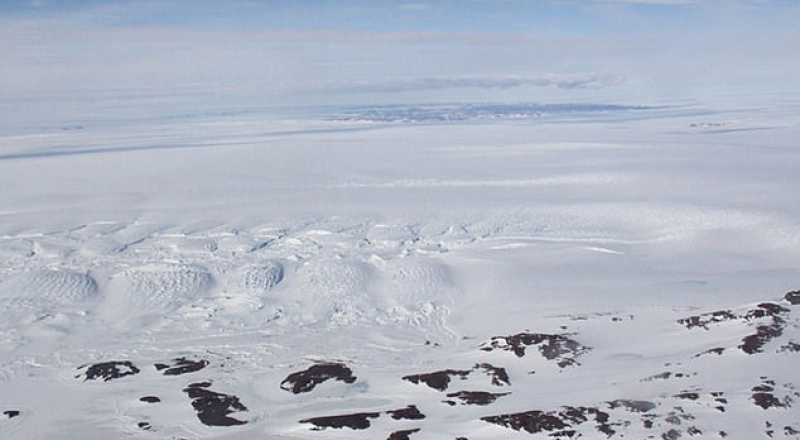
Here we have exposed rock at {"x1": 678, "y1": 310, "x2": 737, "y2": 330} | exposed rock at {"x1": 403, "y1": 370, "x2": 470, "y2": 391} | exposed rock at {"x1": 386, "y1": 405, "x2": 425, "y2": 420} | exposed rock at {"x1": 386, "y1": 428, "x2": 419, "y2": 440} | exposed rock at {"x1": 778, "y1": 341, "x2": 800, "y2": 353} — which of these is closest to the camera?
exposed rock at {"x1": 386, "y1": 428, "x2": 419, "y2": 440}

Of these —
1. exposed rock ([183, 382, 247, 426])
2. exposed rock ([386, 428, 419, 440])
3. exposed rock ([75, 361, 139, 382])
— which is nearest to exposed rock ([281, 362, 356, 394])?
exposed rock ([183, 382, 247, 426])

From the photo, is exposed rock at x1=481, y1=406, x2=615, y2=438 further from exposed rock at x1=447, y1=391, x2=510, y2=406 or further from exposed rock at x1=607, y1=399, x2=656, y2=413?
exposed rock at x1=447, y1=391, x2=510, y2=406

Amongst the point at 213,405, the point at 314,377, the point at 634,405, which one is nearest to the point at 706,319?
the point at 634,405

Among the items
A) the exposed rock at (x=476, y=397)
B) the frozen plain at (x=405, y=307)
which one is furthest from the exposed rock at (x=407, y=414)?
the exposed rock at (x=476, y=397)

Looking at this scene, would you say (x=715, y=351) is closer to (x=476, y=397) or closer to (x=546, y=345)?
(x=546, y=345)

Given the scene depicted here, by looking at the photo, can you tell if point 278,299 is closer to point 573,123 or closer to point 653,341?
point 653,341

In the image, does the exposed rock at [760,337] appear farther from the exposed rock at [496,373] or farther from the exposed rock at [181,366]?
the exposed rock at [181,366]
